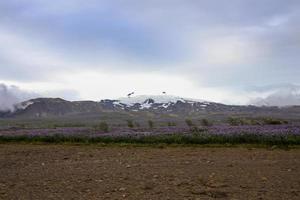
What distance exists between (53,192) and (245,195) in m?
3.97

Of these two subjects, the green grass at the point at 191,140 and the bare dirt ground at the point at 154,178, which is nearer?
the bare dirt ground at the point at 154,178

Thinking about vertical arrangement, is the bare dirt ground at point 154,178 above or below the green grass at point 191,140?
below

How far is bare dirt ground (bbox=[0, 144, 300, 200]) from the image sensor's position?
9.33 meters

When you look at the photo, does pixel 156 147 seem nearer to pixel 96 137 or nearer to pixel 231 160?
pixel 96 137

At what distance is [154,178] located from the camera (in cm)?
1110

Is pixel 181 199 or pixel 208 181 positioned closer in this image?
pixel 181 199

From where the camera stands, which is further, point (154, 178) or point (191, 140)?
point (191, 140)

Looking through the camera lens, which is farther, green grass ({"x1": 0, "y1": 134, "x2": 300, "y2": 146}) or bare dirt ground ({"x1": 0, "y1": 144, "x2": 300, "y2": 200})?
green grass ({"x1": 0, "y1": 134, "x2": 300, "y2": 146})

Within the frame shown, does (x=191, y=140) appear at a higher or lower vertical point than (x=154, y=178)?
higher

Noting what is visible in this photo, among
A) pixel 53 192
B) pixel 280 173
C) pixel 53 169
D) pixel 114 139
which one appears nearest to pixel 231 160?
Result: pixel 280 173

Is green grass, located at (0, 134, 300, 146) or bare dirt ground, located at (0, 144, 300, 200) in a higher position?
green grass, located at (0, 134, 300, 146)

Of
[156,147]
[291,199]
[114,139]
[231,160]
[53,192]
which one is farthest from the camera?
[114,139]

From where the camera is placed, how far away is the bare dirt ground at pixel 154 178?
933 cm

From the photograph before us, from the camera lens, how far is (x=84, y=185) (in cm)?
1036
